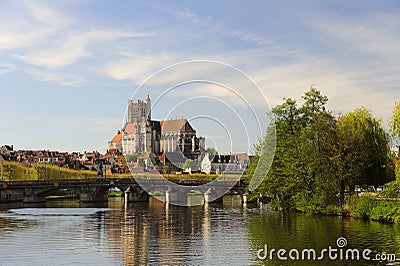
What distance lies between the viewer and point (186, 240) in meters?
39.6

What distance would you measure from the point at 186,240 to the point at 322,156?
21.0 meters

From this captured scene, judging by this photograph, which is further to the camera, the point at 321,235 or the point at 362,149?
the point at 362,149

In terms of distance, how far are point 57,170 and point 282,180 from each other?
2695 inches

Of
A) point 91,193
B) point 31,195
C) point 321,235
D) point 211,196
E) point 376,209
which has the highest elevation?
point 91,193

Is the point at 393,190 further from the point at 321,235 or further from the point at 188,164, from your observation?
the point at 188,164

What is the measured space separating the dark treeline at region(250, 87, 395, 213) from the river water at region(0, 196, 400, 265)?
149 inches

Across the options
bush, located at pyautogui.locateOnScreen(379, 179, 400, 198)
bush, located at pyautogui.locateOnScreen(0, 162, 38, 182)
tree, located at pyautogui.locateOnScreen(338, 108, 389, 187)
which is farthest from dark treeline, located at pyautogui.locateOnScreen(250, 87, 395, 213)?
bush, located at pyautogui.locateOnScreen(0, 162, 38, 182)

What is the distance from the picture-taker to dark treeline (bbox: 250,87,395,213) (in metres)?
55.3

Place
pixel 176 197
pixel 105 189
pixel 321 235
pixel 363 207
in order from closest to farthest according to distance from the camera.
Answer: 1. pixel 321 235
2. pixel 363 207
3. pixel 105 189
4. pixel 176 197

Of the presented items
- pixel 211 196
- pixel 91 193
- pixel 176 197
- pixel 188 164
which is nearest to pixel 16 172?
pixel 91 193

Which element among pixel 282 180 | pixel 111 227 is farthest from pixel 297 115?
pixel 111 227

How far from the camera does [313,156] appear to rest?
57.4m

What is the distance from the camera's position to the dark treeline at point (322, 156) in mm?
55312

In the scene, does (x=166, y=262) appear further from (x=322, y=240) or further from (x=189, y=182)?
(x=189, y=182)
